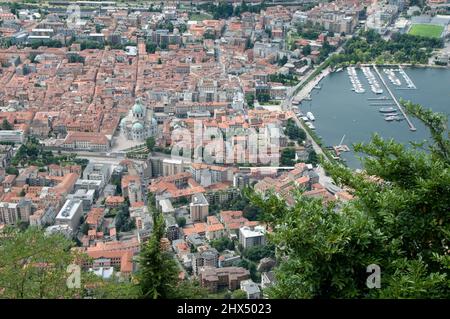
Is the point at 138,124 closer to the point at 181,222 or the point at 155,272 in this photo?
the point at 181,222

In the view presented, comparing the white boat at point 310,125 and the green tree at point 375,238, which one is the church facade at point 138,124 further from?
the green tree at point 375,238

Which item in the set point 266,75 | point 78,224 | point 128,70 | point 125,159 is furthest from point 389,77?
point 78,224

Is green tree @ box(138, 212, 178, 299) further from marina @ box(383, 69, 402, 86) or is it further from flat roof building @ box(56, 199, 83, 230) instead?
marina @ box(383, 69, 402, 86)

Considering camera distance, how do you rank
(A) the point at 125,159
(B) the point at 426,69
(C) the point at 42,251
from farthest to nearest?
(B) the point at 426,69
(A) the point at 125,159
(C) the point at 42,251

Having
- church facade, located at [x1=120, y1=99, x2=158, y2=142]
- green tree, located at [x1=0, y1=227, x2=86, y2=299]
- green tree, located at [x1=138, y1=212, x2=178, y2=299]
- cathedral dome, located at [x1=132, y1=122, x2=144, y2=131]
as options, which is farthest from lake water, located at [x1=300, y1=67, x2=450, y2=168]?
green tree, located at [x1=138, y1=212, x2=178, y2=299]

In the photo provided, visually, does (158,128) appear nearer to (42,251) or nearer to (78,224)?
(78,224)
